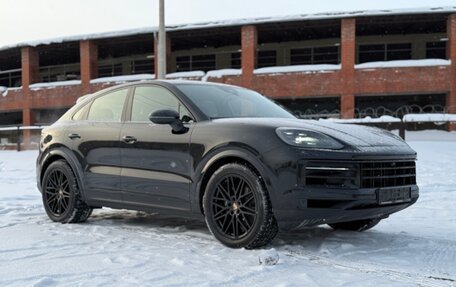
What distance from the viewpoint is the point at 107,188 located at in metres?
5.80

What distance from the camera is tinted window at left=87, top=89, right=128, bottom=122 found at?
602 cm

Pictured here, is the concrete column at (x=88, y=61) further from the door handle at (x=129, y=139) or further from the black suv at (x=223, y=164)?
the door handle at (x=129, y=139)

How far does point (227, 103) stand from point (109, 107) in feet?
5.01

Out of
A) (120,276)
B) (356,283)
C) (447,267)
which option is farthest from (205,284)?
(447,267)

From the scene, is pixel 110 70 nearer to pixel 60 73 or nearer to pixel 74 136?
pixel 60 73

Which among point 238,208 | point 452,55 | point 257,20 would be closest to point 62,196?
point 238,208

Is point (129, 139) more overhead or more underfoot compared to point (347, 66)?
more underfoot

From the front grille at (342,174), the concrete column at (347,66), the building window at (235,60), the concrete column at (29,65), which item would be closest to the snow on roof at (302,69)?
the concrete column at (347,66)

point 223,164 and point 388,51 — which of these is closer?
point 223,164

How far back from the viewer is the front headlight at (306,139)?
4.40m

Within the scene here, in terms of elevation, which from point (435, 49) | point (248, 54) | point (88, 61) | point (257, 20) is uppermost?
point (257, 20)

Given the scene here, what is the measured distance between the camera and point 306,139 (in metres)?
4.45

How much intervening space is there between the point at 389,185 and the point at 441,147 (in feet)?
39.1

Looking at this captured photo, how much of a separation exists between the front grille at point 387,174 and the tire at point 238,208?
2.82ft
